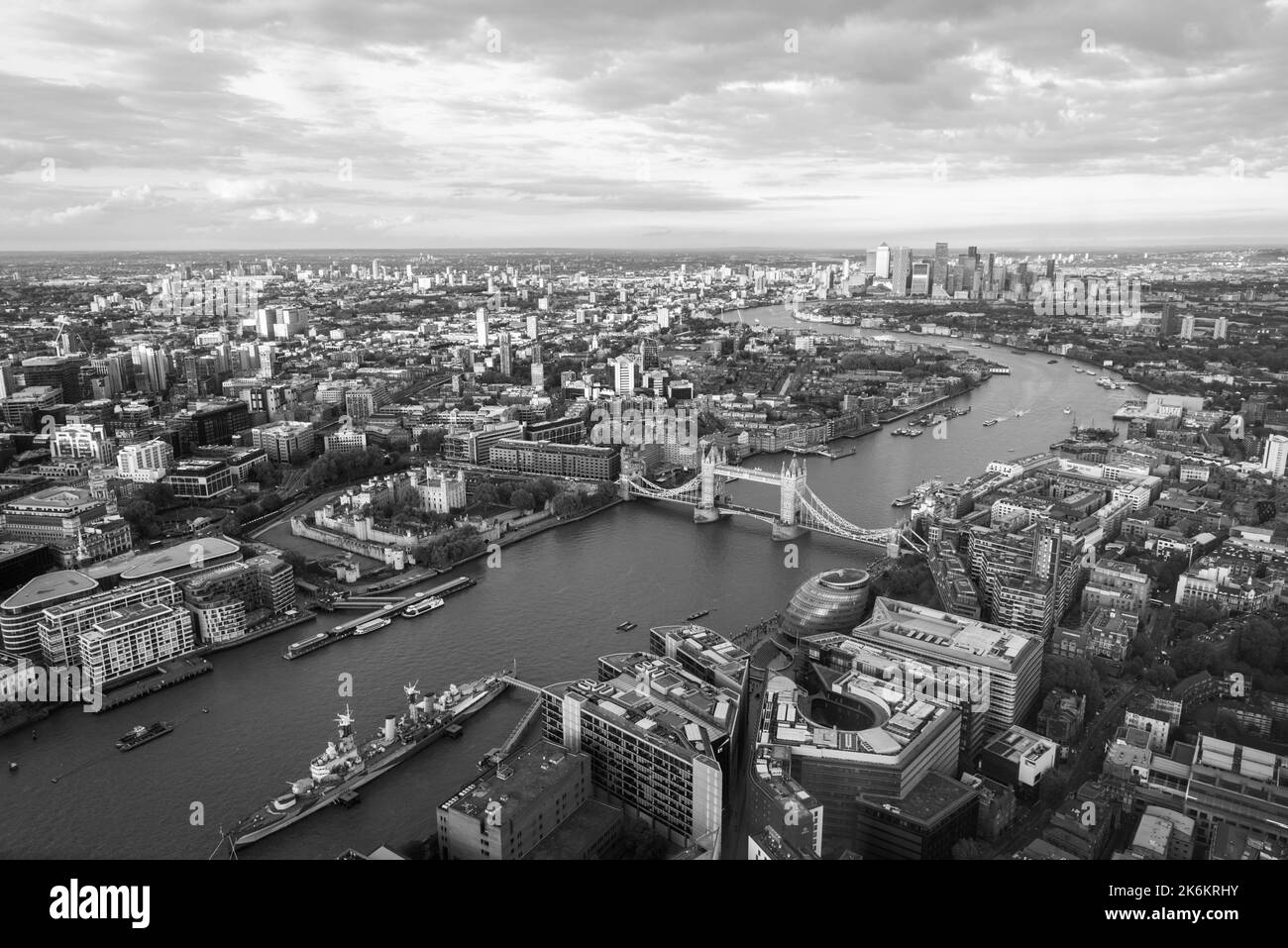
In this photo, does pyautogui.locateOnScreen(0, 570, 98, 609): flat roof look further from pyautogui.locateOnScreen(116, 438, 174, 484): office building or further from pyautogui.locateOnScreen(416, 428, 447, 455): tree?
pyautogui.locateOnScreen(416, 428, 447, 455): tree

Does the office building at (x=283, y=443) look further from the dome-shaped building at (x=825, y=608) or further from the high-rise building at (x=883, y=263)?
the high-rise building at (x=883, y=263)

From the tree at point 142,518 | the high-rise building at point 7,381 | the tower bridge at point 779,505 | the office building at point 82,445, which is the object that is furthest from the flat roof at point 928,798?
the high-rise building at point 7,381

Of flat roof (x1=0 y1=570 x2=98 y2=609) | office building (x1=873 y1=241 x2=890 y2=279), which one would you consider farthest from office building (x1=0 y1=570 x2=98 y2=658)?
office building (x1=873 y1=241 x2=890 y2=279)

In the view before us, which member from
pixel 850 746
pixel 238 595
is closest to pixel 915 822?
pixel 850 746

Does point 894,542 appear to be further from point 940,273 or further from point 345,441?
point 940,273

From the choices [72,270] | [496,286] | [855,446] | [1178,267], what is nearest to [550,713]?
[855,446]
